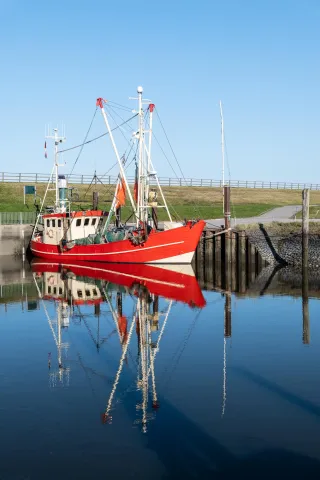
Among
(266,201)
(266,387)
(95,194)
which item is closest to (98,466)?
(266,387)

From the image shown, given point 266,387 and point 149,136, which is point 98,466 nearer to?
point 266,387

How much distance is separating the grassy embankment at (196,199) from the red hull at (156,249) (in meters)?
12.0

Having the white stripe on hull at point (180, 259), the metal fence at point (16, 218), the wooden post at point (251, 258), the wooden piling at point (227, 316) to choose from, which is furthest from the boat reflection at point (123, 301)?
the metal fence at point (16, 218)

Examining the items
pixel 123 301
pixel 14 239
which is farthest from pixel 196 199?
pixel 123 301

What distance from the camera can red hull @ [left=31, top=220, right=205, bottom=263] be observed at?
1641 inches

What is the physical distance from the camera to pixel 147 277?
125 ft

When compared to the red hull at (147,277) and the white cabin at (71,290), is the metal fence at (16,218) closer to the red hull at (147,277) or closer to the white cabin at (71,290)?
the red hull at (147,277)

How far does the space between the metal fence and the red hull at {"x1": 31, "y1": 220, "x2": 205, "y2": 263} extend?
446 inches

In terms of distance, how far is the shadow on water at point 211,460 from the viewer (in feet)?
36.6

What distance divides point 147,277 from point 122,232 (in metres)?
8.10

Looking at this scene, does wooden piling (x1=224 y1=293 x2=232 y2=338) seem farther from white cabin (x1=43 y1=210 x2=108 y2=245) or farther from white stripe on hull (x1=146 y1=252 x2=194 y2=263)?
white cabin (x1=43 y1=210 x2=108 y2=245)

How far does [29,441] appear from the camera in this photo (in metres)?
12.7

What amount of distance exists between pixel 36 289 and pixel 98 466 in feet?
80.1

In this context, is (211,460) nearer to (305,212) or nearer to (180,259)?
(305,212)
